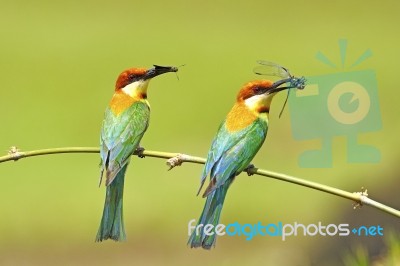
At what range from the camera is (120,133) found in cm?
387

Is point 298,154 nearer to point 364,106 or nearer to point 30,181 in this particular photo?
point 364,106

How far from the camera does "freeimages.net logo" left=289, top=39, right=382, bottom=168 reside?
3969 millimetres

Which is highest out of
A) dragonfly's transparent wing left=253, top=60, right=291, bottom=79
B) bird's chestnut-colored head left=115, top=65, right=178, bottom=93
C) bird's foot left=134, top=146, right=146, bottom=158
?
dragonfly's transparent wing left=253, top=60, right=291, bottom=79

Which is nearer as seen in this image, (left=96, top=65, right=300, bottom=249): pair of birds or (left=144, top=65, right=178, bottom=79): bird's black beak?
(left=96, top=65, right=300, bottom=249): pair of birds

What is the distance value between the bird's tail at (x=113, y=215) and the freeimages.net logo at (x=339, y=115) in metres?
0.90

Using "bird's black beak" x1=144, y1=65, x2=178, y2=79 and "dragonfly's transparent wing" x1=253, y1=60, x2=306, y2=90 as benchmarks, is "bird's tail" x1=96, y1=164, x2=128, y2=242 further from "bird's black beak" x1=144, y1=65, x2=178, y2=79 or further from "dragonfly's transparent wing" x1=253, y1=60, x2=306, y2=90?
"dragonfly's transparent wing" x1=253, y1=60, x2=306, y2=90

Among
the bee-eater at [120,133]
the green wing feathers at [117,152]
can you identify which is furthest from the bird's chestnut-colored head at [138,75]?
the green wing feathers at [117,152]

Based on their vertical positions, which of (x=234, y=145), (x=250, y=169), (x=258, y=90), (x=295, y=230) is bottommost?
(x=295, y=230)

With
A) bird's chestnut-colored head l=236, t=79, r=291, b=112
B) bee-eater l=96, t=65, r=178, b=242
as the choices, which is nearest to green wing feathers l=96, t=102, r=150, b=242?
bee-eater l=96, t=65, r=178, b=242

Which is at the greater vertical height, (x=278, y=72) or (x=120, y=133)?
(x=278, y=72)

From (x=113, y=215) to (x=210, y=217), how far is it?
48 centimetres

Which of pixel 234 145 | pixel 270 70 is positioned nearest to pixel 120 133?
pixel 234 145

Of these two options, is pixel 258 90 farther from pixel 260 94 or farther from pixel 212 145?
pixel 212 145

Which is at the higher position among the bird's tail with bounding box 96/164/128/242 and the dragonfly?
the dragonfly
